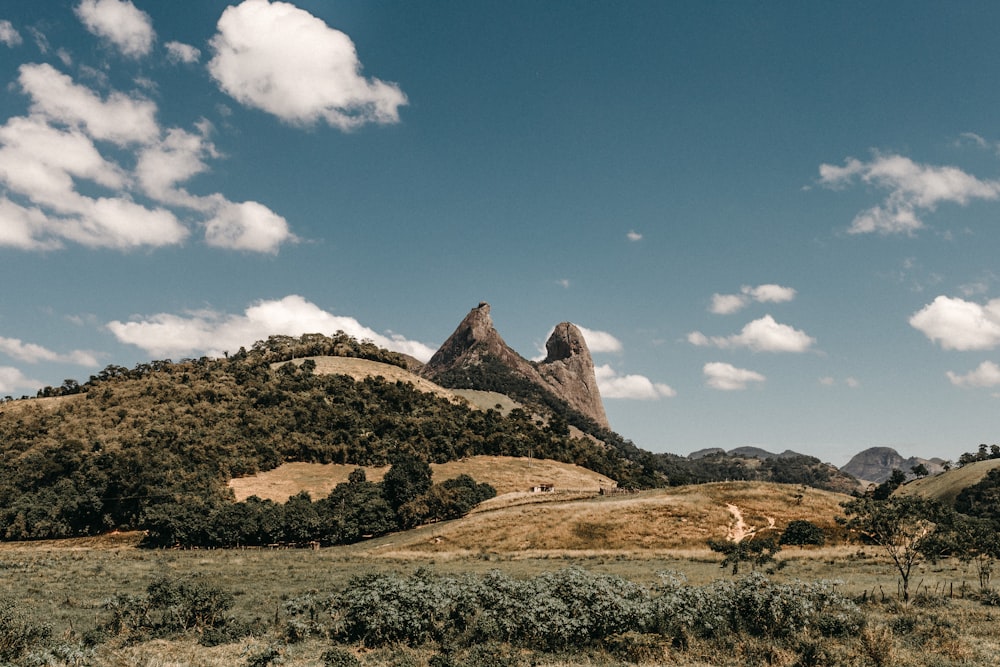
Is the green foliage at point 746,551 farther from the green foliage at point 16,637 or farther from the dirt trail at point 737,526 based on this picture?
the green foliage at point 16,637

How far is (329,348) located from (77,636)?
174 metres

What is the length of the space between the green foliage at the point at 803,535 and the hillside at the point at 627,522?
235 centimetres

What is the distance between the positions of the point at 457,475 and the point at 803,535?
2761 inches

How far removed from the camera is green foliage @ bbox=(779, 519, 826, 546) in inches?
2694

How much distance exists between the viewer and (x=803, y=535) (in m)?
69.1

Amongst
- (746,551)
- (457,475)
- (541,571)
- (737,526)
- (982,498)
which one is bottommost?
(982,498)

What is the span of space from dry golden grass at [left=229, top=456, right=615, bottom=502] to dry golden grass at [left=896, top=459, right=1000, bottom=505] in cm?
9472

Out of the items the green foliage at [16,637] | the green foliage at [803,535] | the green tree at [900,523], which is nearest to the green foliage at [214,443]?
the green foliage at [803,535]

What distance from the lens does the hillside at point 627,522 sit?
70562mm

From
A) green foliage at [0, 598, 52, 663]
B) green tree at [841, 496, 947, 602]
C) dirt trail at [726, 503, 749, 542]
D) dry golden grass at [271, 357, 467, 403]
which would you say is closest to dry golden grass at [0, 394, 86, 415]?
dry golden grass at [271, 357, 467, 403]

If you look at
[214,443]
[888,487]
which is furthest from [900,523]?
[888,487]

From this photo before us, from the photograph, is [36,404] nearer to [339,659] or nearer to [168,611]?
[168,611]

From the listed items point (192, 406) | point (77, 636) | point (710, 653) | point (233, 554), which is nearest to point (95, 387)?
point (192, 406)

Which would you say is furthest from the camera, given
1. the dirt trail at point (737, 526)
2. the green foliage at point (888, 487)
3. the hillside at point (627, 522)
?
the green foliage at point (888, 487)
